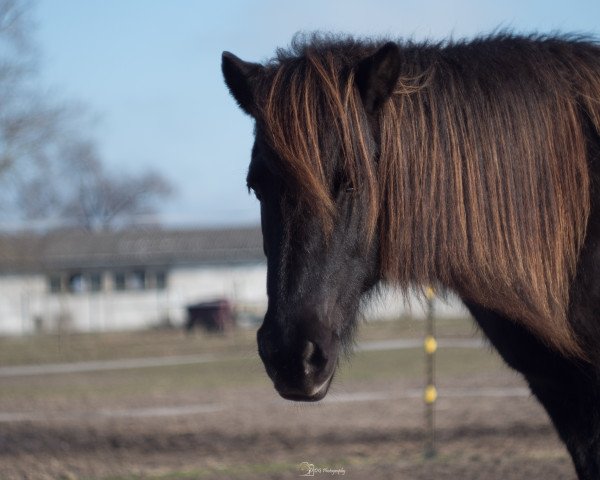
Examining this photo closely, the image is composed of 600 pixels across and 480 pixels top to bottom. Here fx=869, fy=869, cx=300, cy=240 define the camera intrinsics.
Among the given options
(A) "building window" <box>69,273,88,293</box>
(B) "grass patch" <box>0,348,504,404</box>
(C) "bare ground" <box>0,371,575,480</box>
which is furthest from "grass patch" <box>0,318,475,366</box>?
(A) "building window" <box>69,273,88,293</box>

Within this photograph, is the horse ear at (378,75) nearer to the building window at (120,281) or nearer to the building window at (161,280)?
the building window at (161,280)

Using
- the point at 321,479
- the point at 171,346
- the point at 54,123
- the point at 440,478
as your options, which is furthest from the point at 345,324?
the point at 54,123

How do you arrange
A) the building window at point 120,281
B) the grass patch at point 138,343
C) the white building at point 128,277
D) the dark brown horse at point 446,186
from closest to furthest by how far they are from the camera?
the dark brown horse at point 446,186 < the grass patch at point 138,343 < the white building at point 128,277 < the building window at point 120,281

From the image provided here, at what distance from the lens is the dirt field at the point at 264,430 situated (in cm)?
774

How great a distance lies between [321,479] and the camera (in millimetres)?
6891

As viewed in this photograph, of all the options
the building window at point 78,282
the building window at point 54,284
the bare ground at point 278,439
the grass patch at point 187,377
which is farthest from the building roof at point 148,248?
the bare ground at point 278,439

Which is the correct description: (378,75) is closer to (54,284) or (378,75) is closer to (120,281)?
(54,284)

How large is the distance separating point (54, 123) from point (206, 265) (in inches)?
737

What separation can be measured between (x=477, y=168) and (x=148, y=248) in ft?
147

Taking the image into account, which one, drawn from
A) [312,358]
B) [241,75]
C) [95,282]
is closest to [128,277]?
[95,282]

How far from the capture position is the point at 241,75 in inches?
130

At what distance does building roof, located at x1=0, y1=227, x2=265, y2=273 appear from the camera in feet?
148

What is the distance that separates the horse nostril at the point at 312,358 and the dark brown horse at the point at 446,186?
101mm

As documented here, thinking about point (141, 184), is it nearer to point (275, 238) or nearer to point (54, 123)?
point (54, 123)
